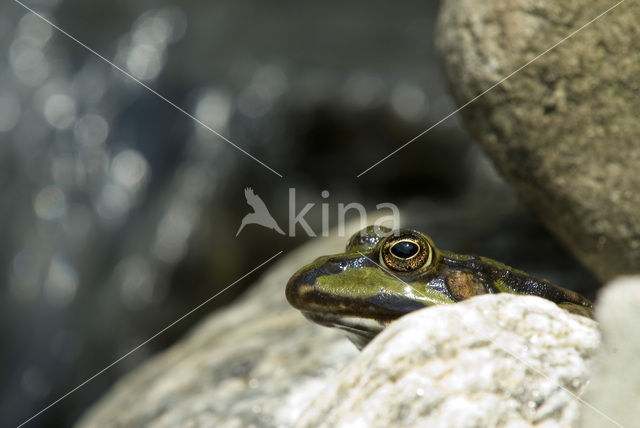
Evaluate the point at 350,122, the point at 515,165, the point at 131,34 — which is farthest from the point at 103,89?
the point at 515,165

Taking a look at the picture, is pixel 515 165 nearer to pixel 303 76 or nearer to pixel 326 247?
pixel 326 247

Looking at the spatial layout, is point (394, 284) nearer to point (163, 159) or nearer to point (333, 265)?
point (333, 265)

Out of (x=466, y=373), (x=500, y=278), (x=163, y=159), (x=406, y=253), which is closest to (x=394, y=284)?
(x=406, y=253)

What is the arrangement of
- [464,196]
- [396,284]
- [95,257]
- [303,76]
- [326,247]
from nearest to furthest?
[396,284] < [326,247] < [95,257] < [464,196] < [303,76]

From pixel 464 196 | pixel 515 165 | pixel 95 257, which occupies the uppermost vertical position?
pixel 515 165

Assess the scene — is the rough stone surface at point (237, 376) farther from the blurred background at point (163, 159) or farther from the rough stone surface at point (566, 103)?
the blurred background at point (163, 159)

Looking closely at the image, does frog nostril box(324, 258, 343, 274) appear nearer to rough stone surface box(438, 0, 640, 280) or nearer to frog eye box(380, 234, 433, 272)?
frog eye box(380, 234, 433, 272)

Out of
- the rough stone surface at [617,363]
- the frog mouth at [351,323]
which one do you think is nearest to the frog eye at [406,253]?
the frog mouth at [351,323]
